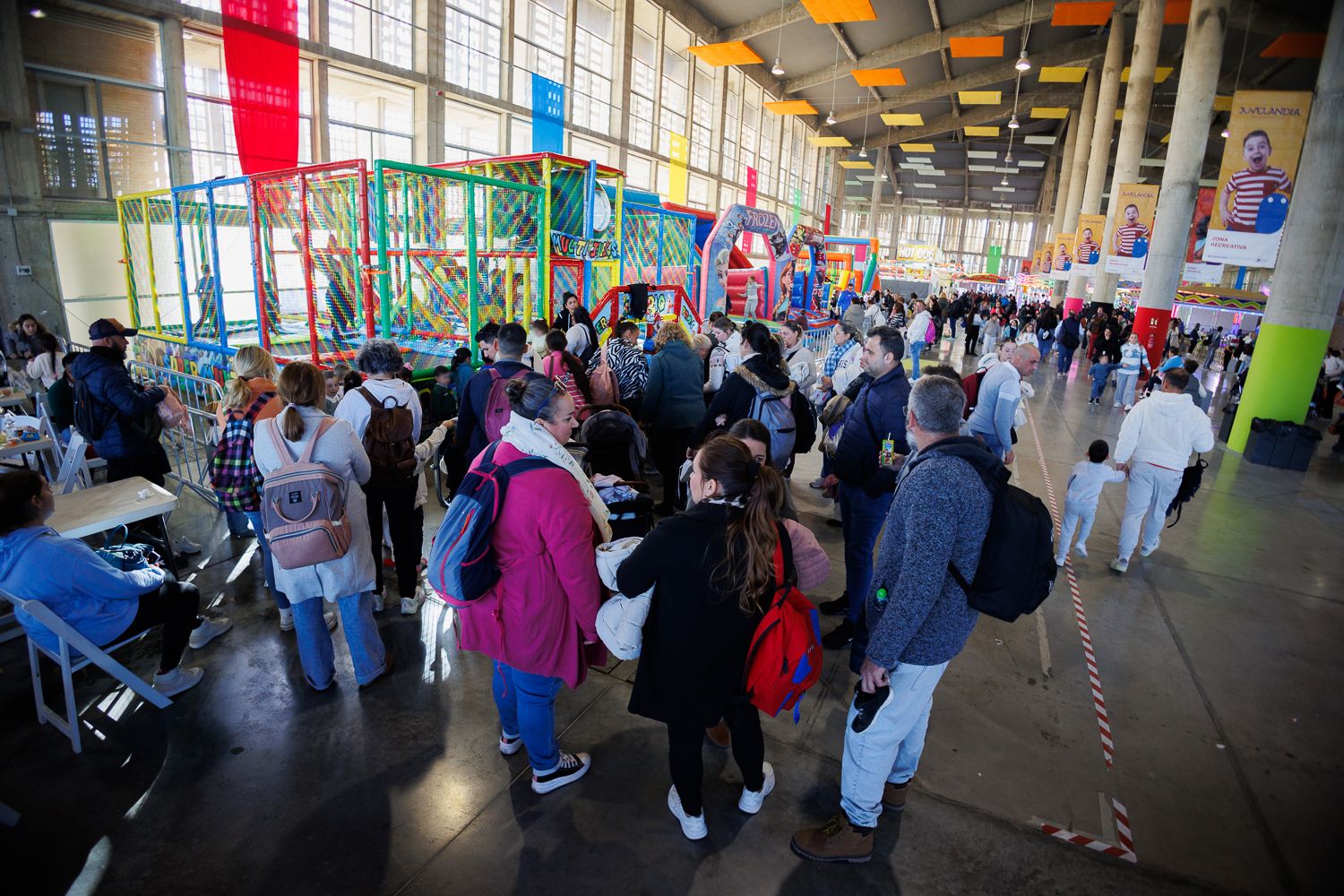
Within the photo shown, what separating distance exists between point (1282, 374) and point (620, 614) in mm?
11620

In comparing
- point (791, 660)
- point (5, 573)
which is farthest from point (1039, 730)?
point (5, 573)

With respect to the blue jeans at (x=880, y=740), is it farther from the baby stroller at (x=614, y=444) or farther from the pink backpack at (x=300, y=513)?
the pink backpack at (x=300, y=513)

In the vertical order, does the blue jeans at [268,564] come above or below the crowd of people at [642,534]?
below

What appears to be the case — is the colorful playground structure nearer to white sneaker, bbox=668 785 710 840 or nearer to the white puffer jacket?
the white puffer jacket

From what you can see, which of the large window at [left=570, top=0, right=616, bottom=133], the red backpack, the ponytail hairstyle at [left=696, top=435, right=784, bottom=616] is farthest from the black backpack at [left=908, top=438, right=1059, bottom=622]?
the large window at [left=570, top=0, right=616, bottom=133]

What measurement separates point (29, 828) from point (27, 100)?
11475mm

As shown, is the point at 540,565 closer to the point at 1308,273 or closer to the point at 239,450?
the point at 239,450

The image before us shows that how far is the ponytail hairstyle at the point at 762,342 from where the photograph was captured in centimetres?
425

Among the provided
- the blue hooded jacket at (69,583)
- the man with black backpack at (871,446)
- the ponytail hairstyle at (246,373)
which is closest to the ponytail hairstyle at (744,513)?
the man with black backpack at (871,446)

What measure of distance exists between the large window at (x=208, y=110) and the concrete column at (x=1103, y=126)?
23.3 metres

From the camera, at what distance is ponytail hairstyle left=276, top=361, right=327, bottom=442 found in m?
3.04

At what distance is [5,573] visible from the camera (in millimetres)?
2719

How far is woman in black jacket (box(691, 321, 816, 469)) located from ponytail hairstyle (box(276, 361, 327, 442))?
2.19 m

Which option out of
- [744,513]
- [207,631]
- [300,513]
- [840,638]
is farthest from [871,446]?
[207,631]
